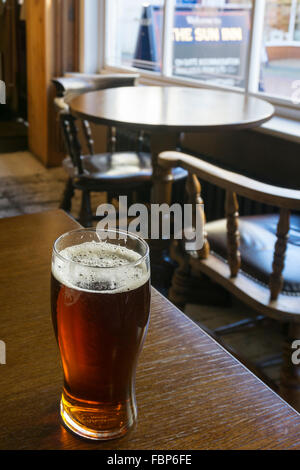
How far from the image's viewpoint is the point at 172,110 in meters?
2.14

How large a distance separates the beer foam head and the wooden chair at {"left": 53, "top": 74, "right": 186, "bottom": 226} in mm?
2027

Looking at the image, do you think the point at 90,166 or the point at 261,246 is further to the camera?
the point at 90,166

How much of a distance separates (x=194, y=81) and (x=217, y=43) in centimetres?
28

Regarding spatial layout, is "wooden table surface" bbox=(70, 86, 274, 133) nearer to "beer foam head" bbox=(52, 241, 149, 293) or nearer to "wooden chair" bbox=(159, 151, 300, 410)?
"wooden chair" bbox=(159, 151, 300, 410)

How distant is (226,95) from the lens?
2584 mm

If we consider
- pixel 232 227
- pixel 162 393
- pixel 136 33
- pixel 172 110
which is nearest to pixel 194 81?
pixel 136 33

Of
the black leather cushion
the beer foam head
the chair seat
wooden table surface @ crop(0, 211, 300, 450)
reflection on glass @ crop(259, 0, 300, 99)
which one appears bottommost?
the chair seat

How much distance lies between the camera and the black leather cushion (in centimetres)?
143

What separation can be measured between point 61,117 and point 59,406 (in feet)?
7.48

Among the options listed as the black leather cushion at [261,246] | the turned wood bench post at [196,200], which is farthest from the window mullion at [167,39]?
the turned wood bench post at [196,200]

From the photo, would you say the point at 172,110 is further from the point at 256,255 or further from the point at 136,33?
the point at 136,33

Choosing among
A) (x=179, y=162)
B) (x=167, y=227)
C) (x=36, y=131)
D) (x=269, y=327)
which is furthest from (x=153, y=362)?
(x=36, y=131)

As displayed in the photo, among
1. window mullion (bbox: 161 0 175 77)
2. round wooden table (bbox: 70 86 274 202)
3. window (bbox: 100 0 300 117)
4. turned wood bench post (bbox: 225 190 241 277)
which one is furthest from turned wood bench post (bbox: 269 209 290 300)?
window mullion (bbox: 161 0 175 77)

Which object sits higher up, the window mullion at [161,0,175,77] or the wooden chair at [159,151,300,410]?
the window mullion at [161,0,175,77]
